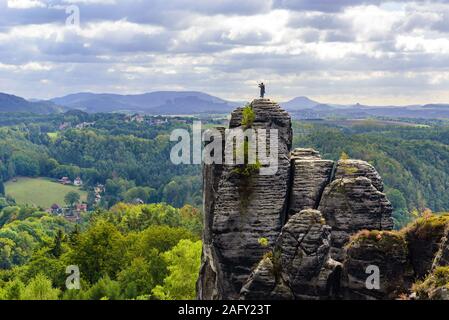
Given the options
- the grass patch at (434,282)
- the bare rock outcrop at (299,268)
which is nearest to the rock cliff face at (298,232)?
the bare rock outcrop at (299,268)

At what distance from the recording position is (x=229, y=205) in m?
45.7

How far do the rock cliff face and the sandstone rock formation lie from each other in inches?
2.3

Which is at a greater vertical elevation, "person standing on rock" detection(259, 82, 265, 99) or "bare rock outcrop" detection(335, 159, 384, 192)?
"person standing on rock" detection(259, 82, 265, 99)

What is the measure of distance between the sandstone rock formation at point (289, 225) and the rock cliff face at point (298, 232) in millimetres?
58

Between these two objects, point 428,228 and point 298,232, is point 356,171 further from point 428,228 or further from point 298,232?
point 298,232

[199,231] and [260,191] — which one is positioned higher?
[260,191]

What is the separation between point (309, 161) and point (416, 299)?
59.5 feet

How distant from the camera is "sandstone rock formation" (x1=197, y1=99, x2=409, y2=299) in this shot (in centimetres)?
3719

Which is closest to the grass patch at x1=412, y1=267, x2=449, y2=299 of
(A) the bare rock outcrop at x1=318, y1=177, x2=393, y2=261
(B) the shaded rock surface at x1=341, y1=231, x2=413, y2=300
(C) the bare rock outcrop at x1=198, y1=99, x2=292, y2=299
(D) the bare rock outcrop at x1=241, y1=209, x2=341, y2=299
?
(B) the shaded rock surface at x1=341, y1=231, x2=413, y2=300

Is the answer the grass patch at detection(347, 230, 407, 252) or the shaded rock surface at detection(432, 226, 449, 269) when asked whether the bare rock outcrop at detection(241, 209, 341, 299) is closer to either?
the grass patch at detection(347, 230, 407, 252)

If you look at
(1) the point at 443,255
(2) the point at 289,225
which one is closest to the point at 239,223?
(2) the point at 289,225

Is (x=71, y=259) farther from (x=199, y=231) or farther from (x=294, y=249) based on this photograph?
(x=199, y=231)
